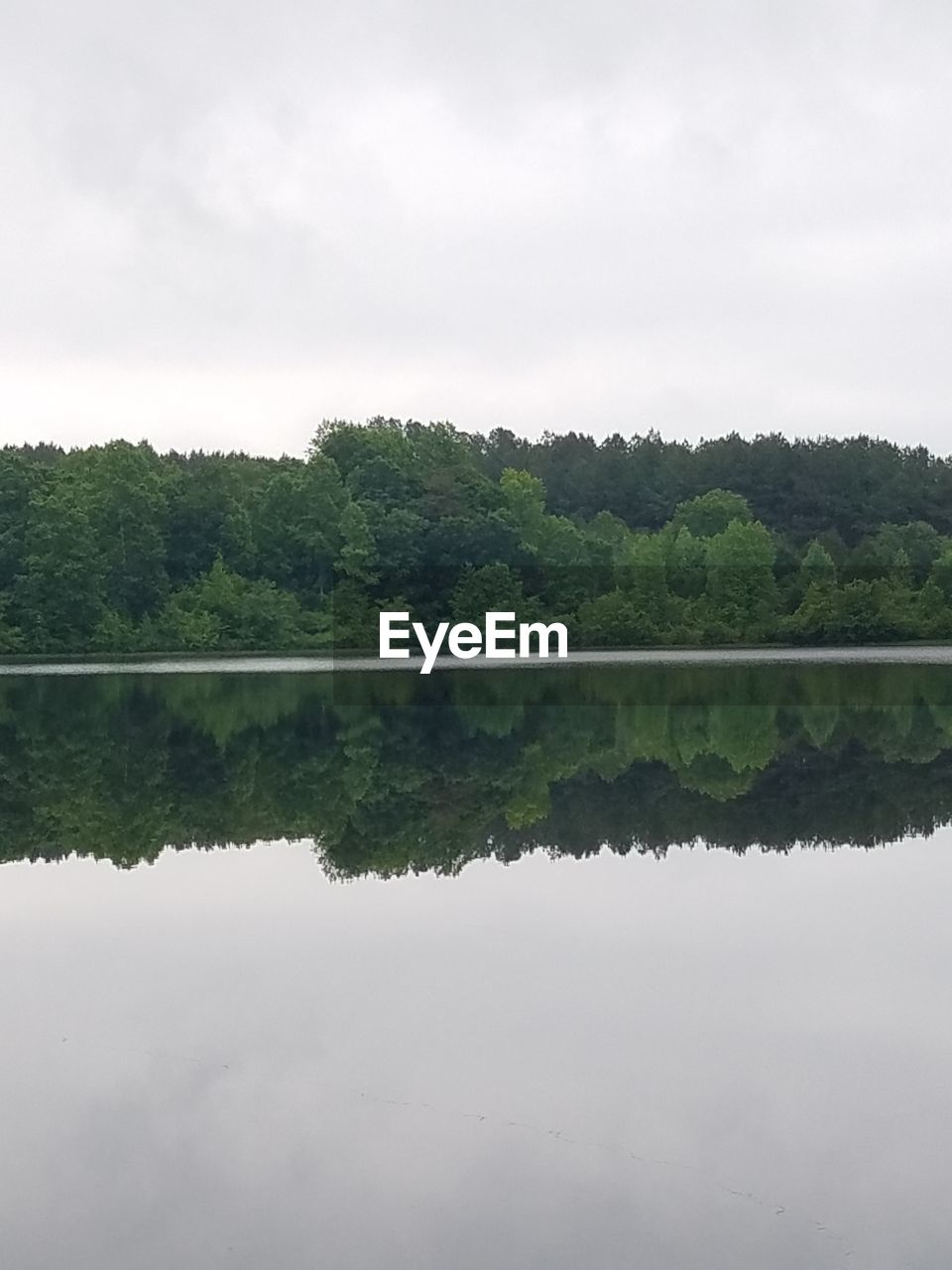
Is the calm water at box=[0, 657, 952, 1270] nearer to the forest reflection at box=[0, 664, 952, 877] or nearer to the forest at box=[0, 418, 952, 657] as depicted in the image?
the forest reflection at box=[0, 664, 952, 877]

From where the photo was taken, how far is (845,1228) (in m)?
5.35

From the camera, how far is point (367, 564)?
64.6 m

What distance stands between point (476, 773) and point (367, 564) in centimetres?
4748

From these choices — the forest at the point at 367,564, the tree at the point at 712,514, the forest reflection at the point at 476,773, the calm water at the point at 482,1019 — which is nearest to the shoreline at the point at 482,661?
the forest at the point at 367,564

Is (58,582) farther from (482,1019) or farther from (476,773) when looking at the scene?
(482,1019)

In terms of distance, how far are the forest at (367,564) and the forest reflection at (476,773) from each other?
2822cm

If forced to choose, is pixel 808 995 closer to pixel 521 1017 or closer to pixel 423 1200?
pixel 521 1017

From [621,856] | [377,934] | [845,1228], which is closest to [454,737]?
[621,856]

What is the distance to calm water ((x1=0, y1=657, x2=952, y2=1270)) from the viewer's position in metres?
5.53

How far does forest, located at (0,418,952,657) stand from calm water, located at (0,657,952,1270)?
138 ft

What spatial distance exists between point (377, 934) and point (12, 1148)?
3744 millimetres

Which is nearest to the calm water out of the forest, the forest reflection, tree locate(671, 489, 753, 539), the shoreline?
the forest reflection

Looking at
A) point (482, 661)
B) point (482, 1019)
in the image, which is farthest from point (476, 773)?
point (482, 661)

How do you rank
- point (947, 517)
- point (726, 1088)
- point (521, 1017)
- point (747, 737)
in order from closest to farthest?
point (726, 1088)
point (521, 1017)
point (747, 737)
point (947, 517)
